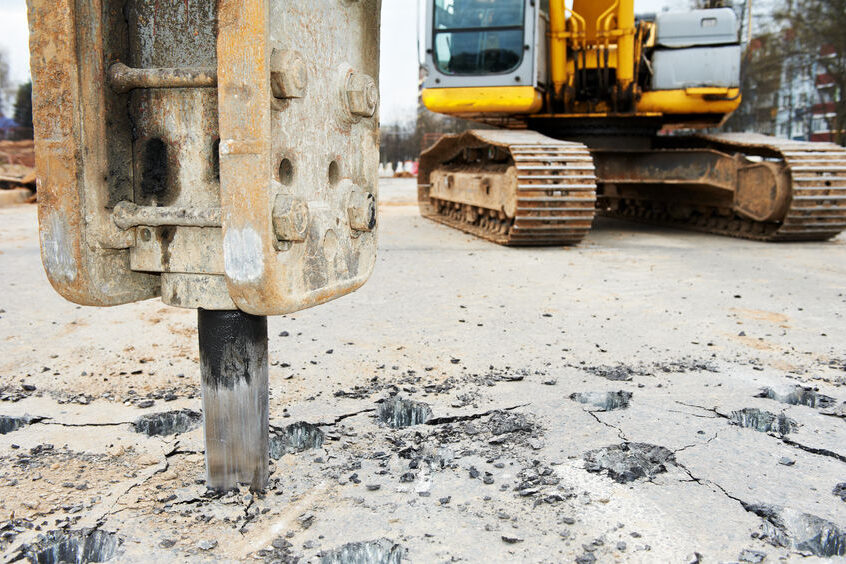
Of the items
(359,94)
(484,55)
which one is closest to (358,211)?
(359,94)

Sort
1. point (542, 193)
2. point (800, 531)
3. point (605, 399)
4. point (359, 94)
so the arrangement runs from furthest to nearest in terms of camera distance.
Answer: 1. point (542, 193)
2. point (605, 399)
3. point (359, 94)
4. point (800, 531)

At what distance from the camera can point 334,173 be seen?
194cm

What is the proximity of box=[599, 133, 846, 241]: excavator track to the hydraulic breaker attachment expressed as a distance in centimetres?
678

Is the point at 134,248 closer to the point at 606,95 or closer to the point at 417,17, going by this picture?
the point at 417,17

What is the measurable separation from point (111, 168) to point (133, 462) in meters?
0.92

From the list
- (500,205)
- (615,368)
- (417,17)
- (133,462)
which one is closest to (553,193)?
(500,205)

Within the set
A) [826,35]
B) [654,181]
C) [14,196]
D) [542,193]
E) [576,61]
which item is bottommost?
[14,196]

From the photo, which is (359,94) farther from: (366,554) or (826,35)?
(826,35)

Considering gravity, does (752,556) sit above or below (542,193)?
below

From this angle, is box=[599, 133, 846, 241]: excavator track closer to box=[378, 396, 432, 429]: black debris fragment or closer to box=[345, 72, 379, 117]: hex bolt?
box=[378, 396, 432, 429]: black debris fragment

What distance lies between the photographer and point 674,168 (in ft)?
27.2

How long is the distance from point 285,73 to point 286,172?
0.78 ft

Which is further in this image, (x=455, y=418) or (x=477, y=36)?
(x=477, y=36)

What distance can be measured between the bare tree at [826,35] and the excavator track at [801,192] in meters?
14.9
